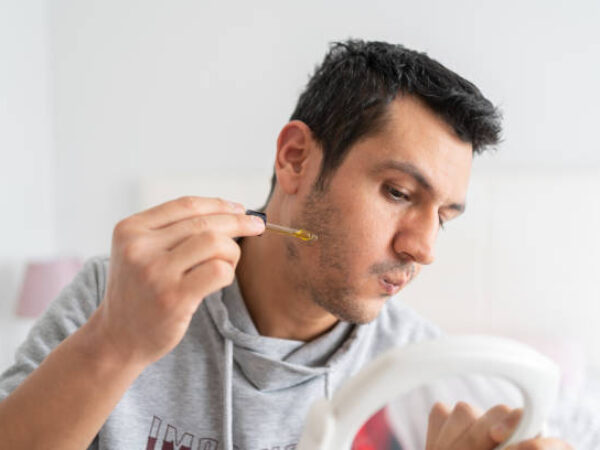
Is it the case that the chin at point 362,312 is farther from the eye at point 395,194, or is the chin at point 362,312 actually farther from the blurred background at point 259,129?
the blurred background at point 259,129

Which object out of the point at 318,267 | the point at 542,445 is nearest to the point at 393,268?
the point at 318,267

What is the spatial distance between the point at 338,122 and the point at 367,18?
1.17m

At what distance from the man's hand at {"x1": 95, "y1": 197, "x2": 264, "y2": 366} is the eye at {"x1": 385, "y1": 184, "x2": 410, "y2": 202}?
0.35 meters

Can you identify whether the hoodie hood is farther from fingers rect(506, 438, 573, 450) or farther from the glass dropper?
fingers rect(506, 438, 573, 450)

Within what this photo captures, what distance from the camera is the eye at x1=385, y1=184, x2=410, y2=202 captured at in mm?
851

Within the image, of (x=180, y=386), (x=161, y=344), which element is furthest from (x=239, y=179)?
(x=161, y=344)

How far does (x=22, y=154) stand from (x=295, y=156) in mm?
1607

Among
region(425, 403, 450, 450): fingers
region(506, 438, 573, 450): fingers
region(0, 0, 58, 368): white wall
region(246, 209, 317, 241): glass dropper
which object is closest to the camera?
region(506, 438, 573, 450): fingers

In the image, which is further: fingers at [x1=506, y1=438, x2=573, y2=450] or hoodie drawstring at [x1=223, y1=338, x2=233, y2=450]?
hoodie drawstring at [x1=223, y1=338, x2=233, y2=450]

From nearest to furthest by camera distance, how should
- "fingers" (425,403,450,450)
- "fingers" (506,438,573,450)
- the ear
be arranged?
"fingers" (506,438,573,450)
"fingers" (425,403,450,450)
the ear

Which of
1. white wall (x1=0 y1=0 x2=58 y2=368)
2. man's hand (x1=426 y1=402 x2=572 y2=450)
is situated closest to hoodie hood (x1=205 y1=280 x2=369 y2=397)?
man's hand (x1=426 y1=402 x2=572 y2=450)

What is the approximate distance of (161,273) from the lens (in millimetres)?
528

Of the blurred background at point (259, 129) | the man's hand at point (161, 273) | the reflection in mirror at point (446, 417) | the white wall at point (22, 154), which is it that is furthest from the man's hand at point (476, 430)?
the white wall at point (22, 154)

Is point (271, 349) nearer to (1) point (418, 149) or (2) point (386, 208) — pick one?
(2) point (386, 208)
